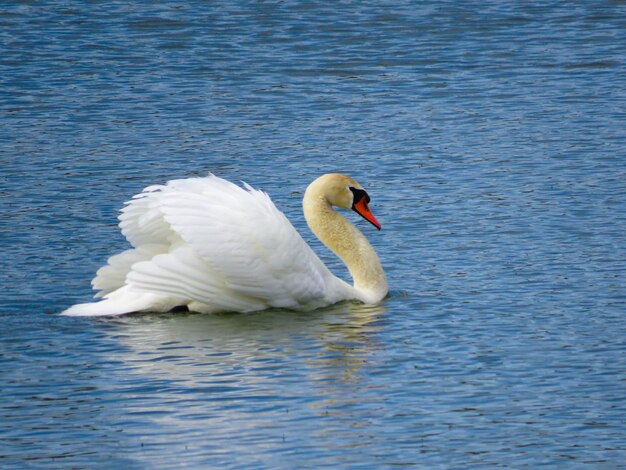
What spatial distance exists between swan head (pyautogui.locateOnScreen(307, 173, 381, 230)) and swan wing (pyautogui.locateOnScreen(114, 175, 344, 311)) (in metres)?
0.83

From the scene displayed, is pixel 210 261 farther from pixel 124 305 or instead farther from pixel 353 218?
pixel 353 218

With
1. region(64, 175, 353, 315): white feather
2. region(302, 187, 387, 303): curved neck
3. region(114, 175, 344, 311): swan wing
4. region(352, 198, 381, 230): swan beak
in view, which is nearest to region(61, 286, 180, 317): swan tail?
region(64, 175, 353, 315): white feather

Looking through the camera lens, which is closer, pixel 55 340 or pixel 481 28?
pixel 55 340

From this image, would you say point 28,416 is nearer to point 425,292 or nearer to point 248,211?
point 248,211

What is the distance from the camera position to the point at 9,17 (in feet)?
71.7

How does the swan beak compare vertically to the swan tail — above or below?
above

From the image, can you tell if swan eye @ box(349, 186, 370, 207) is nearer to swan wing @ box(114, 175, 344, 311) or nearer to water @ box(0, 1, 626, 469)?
water @ box(0, 1, 626, 469)

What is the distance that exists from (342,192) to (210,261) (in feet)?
5.00

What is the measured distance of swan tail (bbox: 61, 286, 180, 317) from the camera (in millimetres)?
10656

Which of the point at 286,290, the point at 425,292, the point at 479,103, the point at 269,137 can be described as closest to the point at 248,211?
the point at 286,290

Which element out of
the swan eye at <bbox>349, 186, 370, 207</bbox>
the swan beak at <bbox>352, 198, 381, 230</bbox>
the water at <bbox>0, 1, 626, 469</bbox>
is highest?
the swan eye at <bbox>349, 186, 370, 207</bbox>

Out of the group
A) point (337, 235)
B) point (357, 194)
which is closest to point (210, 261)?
point (337, 235)

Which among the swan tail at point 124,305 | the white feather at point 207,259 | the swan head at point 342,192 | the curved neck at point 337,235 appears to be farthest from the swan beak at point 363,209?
the swan tail at point 124,305

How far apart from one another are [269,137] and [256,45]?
14.2ft
